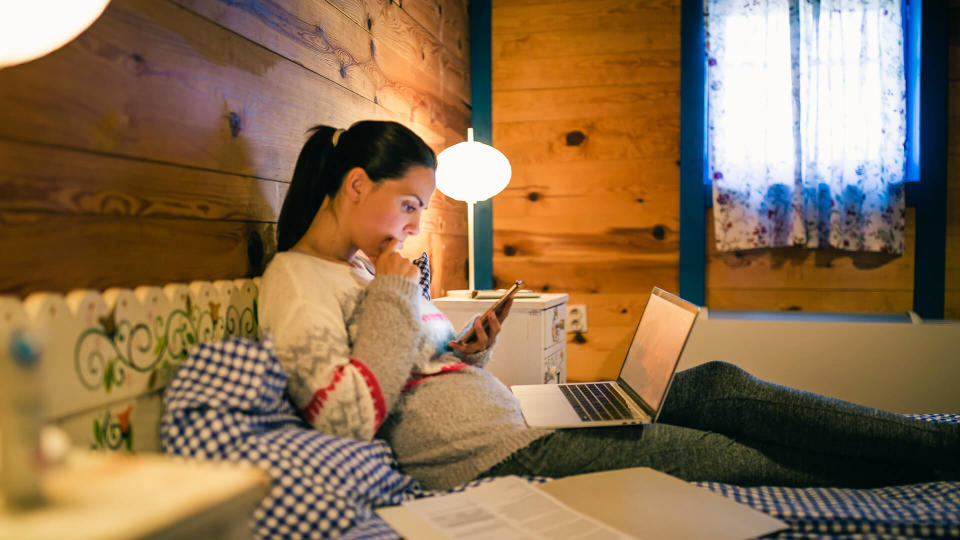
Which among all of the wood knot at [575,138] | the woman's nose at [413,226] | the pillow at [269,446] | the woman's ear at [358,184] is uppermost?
the wood knot at [575,138]

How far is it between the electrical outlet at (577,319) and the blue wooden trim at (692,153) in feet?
1.36

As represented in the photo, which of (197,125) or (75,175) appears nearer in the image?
(75,175)

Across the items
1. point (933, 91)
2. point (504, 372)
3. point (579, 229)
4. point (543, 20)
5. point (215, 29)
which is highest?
point (543, 20)

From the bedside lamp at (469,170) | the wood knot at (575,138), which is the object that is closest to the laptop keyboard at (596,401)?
the bedside lamp at (469,170)

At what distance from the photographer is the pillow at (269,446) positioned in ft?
2.79

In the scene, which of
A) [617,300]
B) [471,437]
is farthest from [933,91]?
[471,437]

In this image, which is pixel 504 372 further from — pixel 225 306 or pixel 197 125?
pixel 197 125

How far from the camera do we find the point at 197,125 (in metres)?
1.14

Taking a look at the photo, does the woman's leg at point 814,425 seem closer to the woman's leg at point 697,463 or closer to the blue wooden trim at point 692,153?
the woman's leg at point 697,463

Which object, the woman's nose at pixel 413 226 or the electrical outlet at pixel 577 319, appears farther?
the electrical outlet at pixel 577 319

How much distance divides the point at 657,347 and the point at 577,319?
→ 1.38 m

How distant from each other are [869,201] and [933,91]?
48cm

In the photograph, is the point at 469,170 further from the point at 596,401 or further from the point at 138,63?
the point at 138,63

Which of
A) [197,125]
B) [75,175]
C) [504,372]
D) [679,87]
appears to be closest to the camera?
[75,175]
